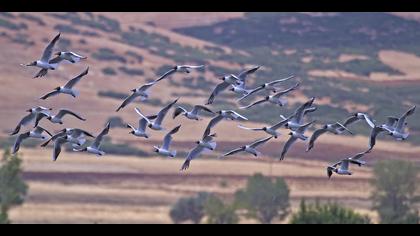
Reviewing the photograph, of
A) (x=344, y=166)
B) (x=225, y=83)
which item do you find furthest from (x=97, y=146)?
(x=344, y=166)

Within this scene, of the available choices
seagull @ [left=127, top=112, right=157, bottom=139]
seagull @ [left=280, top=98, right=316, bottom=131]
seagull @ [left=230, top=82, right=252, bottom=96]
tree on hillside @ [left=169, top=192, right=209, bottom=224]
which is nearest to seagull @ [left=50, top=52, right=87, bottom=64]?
seagull @ [left=127, top=112, right=157, bottom=139]

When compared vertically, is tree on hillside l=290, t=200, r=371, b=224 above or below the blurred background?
below

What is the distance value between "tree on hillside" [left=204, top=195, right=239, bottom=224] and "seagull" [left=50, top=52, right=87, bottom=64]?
40691mm

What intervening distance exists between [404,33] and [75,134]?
1965 inches

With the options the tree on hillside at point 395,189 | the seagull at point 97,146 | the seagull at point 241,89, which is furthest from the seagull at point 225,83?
the tree on hillside at point 395,189

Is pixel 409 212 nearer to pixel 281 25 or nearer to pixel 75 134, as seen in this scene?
pixel 281 25

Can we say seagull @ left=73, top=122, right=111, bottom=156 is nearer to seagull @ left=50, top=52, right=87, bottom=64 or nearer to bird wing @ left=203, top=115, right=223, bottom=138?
seagull @ left=50, top=52, right=87, bottom=64

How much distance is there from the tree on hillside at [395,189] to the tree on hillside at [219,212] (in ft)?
23.4

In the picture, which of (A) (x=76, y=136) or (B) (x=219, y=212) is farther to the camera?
(B) (x=219, y=212)

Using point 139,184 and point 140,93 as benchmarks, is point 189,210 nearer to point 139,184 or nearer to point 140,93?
point 139,184

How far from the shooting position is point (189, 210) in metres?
73.1

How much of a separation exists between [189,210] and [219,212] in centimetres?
320

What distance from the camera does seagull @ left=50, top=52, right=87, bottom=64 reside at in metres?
26.6

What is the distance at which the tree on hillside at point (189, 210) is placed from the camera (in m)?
71.1
